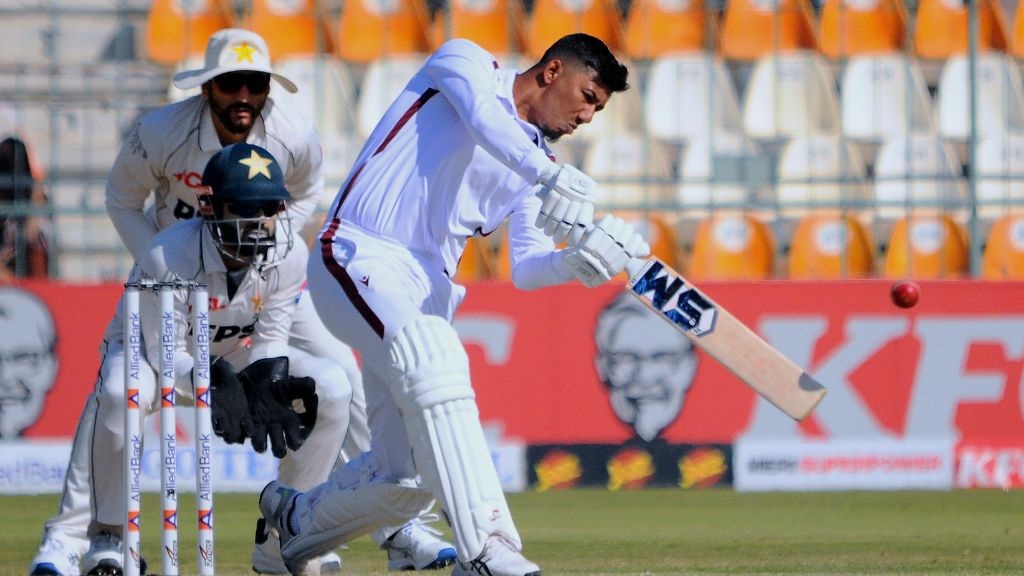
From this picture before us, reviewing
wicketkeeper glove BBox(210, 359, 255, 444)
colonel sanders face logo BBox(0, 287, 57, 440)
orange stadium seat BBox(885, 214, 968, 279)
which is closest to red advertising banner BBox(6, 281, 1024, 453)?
colonel sanders face logo BBox(0, 287, 57, 440)

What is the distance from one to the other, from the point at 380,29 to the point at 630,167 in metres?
2.14

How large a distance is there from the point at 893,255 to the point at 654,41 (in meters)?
2.55

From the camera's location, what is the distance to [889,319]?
9.23 m

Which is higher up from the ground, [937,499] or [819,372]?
[819,372]

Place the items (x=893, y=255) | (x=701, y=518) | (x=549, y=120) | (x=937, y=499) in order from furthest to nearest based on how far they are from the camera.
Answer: (x=893, y=255) → (x=937, y=499) → (x=701, y=518) → (x=549, y=120)

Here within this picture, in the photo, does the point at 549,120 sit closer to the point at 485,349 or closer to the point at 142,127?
the point at 142,127

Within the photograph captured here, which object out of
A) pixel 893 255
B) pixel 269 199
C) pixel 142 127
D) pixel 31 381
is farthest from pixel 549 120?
pixel 893 255

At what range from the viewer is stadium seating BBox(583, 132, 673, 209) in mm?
10531

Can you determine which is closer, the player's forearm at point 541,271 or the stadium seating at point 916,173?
the player's forearm at point 541,271

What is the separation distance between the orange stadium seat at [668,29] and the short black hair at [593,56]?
7.32 m

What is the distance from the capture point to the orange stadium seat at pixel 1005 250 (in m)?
10.2

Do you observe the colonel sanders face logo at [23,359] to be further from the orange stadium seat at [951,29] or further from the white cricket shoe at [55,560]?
the orange stadium seat at [951,29]

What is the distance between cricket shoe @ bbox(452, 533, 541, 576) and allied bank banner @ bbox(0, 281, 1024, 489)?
5.20 m

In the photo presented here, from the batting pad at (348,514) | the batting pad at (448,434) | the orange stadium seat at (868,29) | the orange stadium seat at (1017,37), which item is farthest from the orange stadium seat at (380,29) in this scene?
the batting pad at (448,434)
